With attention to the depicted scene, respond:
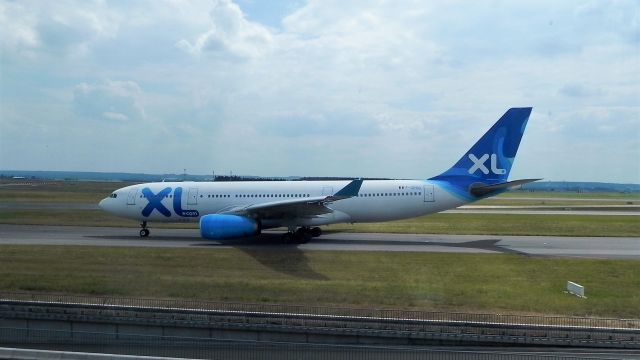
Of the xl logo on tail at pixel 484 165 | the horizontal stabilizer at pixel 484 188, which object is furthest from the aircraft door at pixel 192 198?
the xl logo on tail at pixel 484 165

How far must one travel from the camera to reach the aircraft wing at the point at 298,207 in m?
24.6

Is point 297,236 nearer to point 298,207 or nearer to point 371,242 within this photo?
point 298,207

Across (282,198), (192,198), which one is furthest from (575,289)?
(192,198)

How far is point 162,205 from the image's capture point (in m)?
28.5

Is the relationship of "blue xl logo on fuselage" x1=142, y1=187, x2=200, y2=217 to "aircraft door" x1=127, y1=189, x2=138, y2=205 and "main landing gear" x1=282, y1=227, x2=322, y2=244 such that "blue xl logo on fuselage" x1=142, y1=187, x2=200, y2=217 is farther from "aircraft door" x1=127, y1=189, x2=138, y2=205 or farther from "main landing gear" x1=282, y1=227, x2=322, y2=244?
"main landing gear" x1=282, y1=227, x2=322, y2=244

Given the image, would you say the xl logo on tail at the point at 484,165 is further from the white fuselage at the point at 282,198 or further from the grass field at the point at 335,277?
the grass field at the point at 335,277

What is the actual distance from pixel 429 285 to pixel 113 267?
9.66 metres

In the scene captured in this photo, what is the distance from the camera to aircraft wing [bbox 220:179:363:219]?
2456 cm

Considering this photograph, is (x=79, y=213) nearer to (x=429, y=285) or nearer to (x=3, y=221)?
(x=3, y=221)

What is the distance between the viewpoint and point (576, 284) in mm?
16234

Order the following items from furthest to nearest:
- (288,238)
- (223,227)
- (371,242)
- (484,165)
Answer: (484,165) → (371,242) → (288,238) → (223,227)

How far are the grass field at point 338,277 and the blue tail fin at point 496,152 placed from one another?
6.16m

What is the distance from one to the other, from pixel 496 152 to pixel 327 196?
8.10 meters

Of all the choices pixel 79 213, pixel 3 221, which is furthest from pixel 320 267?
pixel 79 213
